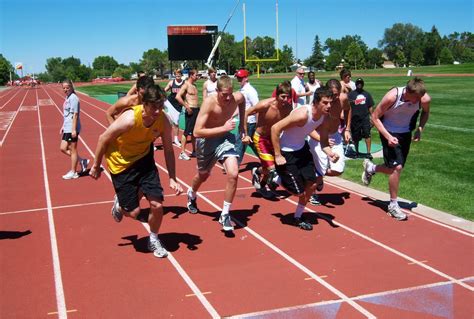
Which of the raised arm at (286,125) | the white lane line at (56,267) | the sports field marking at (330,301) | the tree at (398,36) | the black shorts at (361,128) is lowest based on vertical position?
the sports field marking at (330,301)

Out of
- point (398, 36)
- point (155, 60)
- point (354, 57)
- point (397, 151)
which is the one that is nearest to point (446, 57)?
point (354, 57)

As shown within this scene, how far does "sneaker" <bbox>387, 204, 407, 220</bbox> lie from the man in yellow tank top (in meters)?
3.14

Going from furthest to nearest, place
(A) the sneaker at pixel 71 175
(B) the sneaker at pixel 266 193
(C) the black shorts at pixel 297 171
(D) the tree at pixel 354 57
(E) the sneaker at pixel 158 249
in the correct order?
(D) the tree at pixel 354 57, (A) the sneaker at pixel 71 175, (B) the sneaker at pixel 266 193, (C) the black shorts at pixel 297 171, (E) the sneaker at pixel 158 249

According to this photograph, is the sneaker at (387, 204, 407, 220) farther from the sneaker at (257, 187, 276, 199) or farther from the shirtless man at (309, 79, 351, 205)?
the sneaker at (257, 187, 276, 199)

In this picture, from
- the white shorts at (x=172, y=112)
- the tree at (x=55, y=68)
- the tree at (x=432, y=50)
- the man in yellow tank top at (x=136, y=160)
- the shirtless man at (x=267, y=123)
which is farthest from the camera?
the tree at (x=55, y=68)

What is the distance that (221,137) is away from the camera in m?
6.54

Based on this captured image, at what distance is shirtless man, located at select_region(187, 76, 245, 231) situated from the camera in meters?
6.14

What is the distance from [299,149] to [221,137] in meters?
1.04

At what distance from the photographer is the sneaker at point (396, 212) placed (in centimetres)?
667

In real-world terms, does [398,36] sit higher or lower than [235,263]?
higher

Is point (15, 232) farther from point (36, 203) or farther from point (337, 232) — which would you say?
point (337, 232)

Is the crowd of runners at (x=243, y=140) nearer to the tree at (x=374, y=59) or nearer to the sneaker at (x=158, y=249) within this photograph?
the sneaker at (x=158, y=249)

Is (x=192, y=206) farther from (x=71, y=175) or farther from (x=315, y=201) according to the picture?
(x=71, y=175)

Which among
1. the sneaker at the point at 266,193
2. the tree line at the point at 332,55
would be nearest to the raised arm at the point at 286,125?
the sneaker at the point at 266,193
